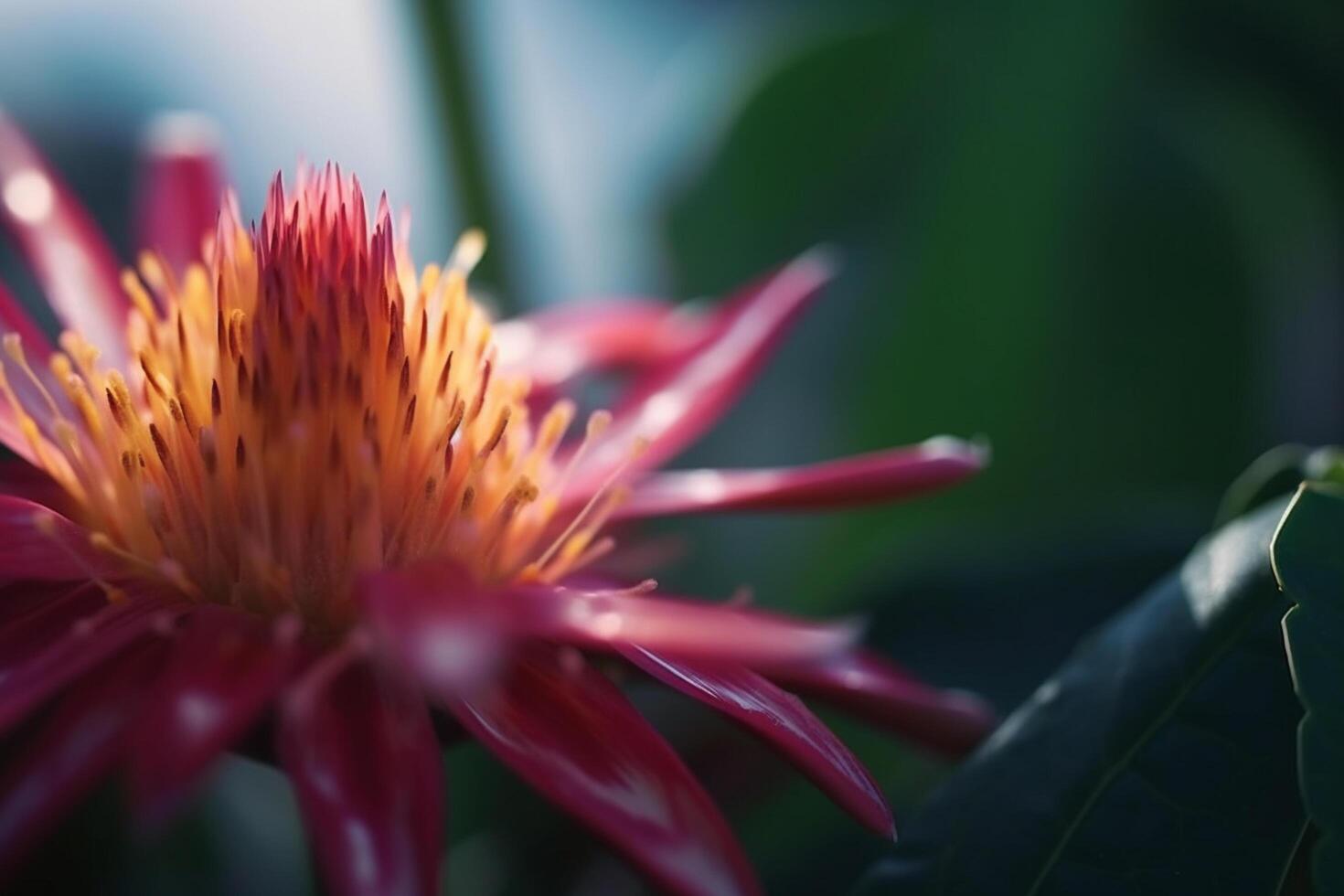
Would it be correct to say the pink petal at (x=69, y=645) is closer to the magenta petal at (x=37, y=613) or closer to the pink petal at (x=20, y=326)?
the magenta petal at (x=37, y=613)

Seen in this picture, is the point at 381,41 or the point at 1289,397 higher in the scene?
the point at 381,41

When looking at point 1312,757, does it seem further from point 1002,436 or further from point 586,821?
point 1002,436

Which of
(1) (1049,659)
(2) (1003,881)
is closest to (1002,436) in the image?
(1) (1049,659)

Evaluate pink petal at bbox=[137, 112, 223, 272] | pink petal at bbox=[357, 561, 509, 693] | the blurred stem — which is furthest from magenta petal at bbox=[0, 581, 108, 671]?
the blurred stem

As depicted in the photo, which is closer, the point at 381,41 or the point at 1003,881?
the point at 1003,881

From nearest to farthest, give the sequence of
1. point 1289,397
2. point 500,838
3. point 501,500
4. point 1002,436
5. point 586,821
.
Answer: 1. point 586,821
2. point 501,500
3. point 500,838
4. point 1002,436
5. point 1289,397

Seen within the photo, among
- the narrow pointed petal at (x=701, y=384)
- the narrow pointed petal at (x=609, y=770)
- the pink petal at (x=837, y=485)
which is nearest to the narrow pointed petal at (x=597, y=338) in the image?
the narrow pointed petal at (x=701, y=384)

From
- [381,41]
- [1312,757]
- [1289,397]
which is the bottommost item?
[1289,397]

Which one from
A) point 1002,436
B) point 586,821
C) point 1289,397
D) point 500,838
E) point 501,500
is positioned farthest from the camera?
point 1289,397
